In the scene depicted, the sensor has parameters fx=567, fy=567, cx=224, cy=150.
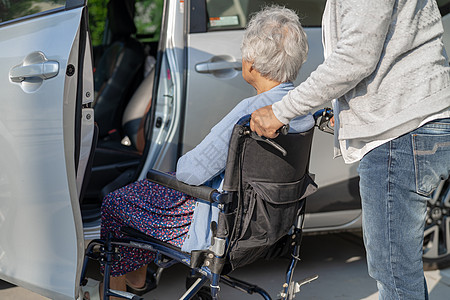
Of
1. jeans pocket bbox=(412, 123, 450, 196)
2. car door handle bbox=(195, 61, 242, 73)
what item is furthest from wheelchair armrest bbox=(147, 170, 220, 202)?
car door handle bbox=(195, 61, 242, 73)

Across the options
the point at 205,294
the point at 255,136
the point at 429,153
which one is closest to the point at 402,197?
the point at 429,153

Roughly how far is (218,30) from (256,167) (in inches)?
A: 40.7

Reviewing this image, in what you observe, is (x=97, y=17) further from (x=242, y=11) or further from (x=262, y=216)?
(x=262, y=216)

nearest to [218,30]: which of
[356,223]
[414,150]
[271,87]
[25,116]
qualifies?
[271,87]

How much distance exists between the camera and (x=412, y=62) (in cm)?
149

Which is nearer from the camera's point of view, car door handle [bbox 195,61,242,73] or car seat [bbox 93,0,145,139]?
car door handle [bbox 195,61,242,73]

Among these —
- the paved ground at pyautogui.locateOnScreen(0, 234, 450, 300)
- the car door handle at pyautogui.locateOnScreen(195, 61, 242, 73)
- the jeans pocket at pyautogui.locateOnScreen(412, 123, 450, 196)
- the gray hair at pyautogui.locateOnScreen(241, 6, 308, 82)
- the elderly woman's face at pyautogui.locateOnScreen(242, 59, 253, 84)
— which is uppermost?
the gray hair at pyautogui.locateOnScreen(241, 6, 308, 82)

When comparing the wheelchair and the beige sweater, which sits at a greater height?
the beige sweater

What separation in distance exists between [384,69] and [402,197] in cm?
34

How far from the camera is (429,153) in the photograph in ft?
4.92

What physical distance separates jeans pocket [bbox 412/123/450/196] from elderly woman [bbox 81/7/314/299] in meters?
0.45

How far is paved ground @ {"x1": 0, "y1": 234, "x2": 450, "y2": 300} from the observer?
2746 mm

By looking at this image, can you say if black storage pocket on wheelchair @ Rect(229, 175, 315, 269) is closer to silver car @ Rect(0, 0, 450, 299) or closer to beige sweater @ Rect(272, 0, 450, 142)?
beige sweater @ Rect(272, 0, 450, 142)

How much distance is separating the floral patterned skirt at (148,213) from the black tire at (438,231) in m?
1.52
